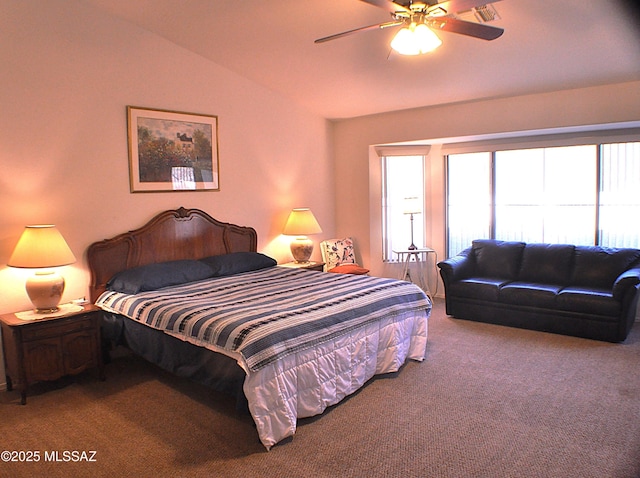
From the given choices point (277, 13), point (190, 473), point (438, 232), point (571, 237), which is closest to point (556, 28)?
point (277, 13)

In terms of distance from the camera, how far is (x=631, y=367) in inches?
151

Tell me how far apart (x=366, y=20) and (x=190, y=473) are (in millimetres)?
3432

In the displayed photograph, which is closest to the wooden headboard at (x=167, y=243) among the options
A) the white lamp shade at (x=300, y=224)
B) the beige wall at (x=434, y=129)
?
the white lamp shade at (x=300, y=224)

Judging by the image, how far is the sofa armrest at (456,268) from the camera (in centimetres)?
532

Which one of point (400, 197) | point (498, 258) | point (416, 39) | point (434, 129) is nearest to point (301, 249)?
point (400, 197)

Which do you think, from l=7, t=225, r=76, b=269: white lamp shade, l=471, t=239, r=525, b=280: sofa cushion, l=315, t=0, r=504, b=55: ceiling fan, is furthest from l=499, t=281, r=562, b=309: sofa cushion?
l=7, t=225, r=76, b=269: white lamp shade

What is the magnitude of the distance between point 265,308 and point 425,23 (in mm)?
2071

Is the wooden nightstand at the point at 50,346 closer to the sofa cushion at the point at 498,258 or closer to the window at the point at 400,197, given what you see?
the window at the point at 400,197

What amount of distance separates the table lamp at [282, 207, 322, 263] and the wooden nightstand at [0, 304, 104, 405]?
2.45 meters

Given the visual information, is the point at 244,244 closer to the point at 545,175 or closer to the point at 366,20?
the point at 366,20

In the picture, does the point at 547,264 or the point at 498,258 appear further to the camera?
the point at 498,258

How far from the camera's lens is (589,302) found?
14.8 ft

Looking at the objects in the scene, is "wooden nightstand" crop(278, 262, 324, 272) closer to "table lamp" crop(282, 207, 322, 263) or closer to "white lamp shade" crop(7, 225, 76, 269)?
"table lamp" crop(282, 207, 322, 263)

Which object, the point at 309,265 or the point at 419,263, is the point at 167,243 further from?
the point at 419,263
